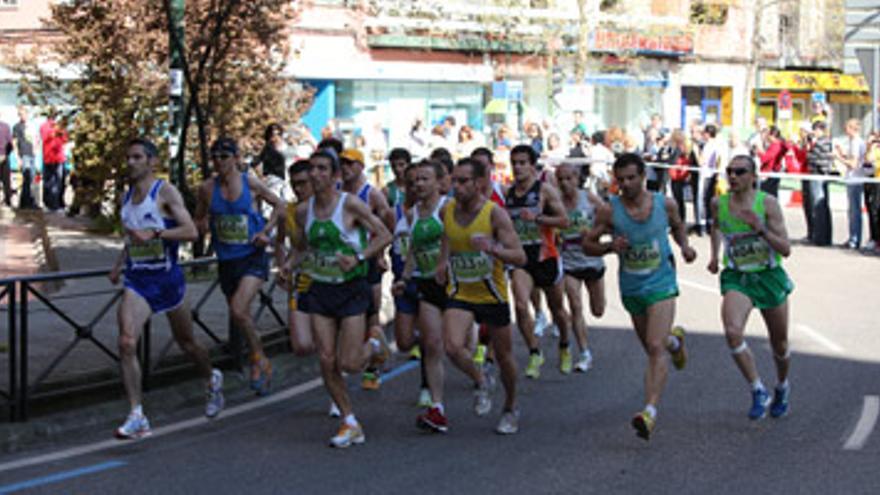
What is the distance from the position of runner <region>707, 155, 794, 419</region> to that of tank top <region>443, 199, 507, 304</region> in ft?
5.03

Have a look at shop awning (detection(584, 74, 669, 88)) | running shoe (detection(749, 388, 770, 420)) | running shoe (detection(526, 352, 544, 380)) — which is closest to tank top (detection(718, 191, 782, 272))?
running shoe (detection(749, 388, 770, 420))

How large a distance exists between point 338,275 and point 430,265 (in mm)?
899

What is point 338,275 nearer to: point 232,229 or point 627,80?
point 232,229

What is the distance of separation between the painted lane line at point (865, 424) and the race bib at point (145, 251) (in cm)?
440

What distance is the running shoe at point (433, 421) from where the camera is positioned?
9367mm

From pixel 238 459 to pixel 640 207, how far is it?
293 cm

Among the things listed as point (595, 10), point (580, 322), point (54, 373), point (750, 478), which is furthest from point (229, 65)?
point (595, 10)

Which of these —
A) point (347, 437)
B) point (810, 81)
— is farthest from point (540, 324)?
point (810, 81)

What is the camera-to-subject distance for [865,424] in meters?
9.70

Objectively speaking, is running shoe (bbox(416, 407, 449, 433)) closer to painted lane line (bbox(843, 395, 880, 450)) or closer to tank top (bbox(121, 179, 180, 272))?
tank top (bbox(121, 179, 180, 272))

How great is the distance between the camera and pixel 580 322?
12.2 metres

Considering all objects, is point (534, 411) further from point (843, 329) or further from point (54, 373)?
point (843, 329)

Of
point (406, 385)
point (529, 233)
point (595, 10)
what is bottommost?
point (406, 385)

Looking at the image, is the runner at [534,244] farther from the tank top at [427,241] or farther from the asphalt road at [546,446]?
the tank top at [427,241]
